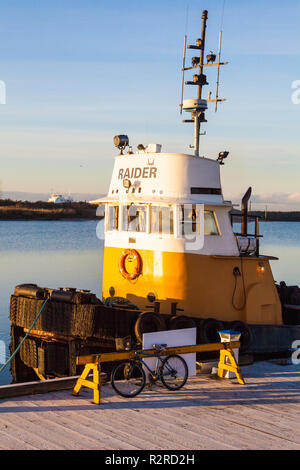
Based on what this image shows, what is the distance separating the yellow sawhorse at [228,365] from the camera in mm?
9992

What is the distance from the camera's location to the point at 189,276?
12.0 m

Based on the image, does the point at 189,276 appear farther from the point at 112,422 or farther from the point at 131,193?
the point at 112,422

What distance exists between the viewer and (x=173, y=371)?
9492 millimetres

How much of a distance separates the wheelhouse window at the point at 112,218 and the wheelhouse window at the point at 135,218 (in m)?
0.30

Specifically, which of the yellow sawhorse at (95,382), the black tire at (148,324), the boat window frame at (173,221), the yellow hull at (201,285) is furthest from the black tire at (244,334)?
the yellow sawhorse at (95,382)

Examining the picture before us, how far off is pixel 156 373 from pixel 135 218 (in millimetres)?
4308

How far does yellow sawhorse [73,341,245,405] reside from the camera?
867cm

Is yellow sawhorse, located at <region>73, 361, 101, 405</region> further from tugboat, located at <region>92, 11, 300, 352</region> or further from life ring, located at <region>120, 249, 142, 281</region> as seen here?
life ring, located at <region>120, 249, 142, 281</region>

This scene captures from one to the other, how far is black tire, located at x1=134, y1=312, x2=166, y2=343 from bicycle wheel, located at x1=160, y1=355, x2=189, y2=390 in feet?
4.21

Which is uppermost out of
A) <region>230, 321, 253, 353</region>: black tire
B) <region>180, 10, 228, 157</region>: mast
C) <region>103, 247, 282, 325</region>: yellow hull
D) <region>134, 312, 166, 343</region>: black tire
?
<region>180, 10, 228, 157</region>: mast

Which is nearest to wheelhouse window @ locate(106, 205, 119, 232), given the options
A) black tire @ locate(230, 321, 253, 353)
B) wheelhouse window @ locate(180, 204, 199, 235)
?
wheelhouse window @ locate(180, 204, 199, 235)

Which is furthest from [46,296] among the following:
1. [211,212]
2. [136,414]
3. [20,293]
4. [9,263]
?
[9,263]
